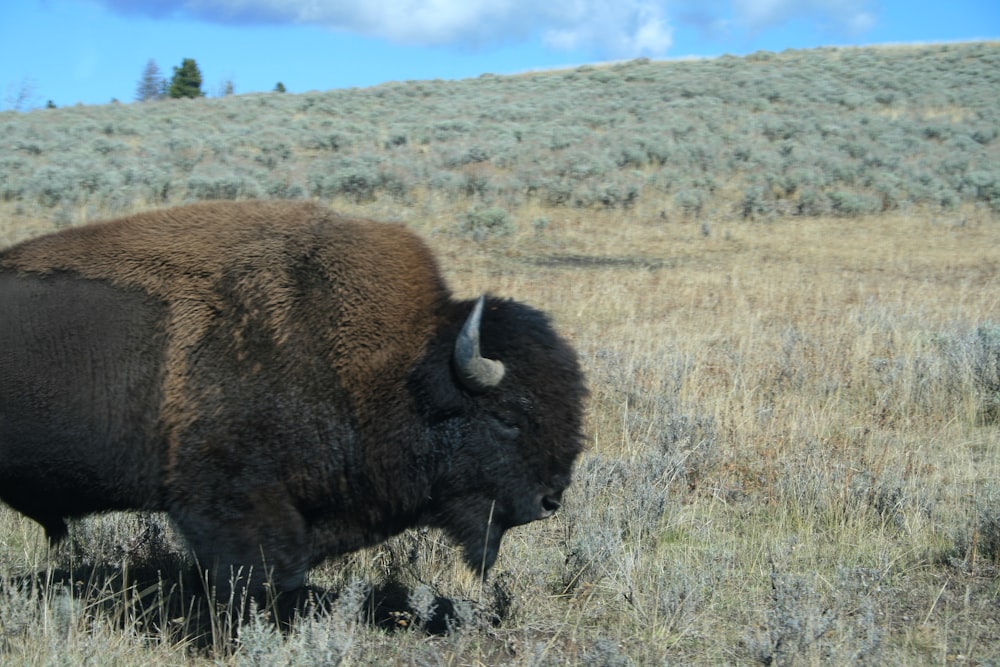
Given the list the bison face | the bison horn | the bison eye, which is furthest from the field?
the bison horn

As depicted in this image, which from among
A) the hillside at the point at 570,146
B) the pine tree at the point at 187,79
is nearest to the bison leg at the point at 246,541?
the hillside at the point at 570,146

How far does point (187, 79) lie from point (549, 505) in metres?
64.5

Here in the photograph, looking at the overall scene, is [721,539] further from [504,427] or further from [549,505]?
[504,427]

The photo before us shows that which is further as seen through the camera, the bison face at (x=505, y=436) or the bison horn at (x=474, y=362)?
the bison face at (x=505, y=436)

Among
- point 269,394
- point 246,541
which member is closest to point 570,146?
point 269,394

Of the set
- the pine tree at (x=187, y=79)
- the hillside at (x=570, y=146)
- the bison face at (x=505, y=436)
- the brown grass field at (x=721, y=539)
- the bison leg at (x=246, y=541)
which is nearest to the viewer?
the bison leg at (x=246, y=541)

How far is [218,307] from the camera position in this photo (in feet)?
12.4

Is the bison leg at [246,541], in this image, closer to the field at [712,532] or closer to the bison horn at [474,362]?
the field at [712,532]

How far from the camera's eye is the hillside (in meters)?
20.2

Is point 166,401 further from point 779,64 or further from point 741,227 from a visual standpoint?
point 779,64

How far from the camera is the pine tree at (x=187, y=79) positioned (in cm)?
6197

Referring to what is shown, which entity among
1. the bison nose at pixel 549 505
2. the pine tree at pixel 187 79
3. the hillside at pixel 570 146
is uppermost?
the pine tree at pixel 187 79

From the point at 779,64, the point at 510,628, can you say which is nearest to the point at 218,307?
the point at 510,628

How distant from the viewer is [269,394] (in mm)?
3668
